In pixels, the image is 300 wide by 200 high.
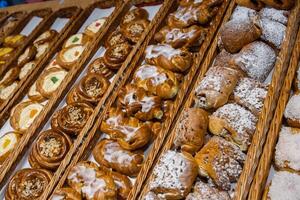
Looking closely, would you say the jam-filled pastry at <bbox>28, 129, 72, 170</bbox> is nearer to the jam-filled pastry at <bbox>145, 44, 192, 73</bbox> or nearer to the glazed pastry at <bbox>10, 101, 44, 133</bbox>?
the glazed pastry at <bbox>10, 101, 44, 133</bbox>

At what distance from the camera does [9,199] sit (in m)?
2.44

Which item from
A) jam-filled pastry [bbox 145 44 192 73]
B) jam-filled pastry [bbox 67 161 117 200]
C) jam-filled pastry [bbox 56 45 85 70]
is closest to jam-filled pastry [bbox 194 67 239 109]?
jam-filled pastry [bbox 145 44 192 73]

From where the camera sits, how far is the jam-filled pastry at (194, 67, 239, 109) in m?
2.14

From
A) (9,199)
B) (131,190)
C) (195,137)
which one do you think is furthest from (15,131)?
(195,137)

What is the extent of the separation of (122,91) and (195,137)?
63 cm

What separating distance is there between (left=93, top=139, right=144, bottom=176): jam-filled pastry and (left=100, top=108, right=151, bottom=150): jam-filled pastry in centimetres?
4

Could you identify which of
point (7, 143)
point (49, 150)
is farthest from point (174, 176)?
point (7, 143)

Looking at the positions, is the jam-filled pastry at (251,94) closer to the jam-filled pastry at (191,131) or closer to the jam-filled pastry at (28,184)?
the jam-filled pastry at (191,131)

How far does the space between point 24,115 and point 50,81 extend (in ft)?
1.01

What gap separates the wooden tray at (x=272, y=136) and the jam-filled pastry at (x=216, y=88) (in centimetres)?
25

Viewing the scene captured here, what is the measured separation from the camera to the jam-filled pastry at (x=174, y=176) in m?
1.89

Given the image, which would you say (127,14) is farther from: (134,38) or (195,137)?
(195,137)

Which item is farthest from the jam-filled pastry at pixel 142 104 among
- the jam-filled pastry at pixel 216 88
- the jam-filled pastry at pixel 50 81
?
the jam-filled pastry at pixel 50 81

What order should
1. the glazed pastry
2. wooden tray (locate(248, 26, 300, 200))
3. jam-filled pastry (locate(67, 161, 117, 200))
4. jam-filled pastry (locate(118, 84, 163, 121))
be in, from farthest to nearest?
the glazed pastry, jam-filled pastry (locate(118, 84, 163, 121)), jam-filled pastry (locate(67, 161, 117, 200)), wooden tray (locate(248, 26, 300, 200))
